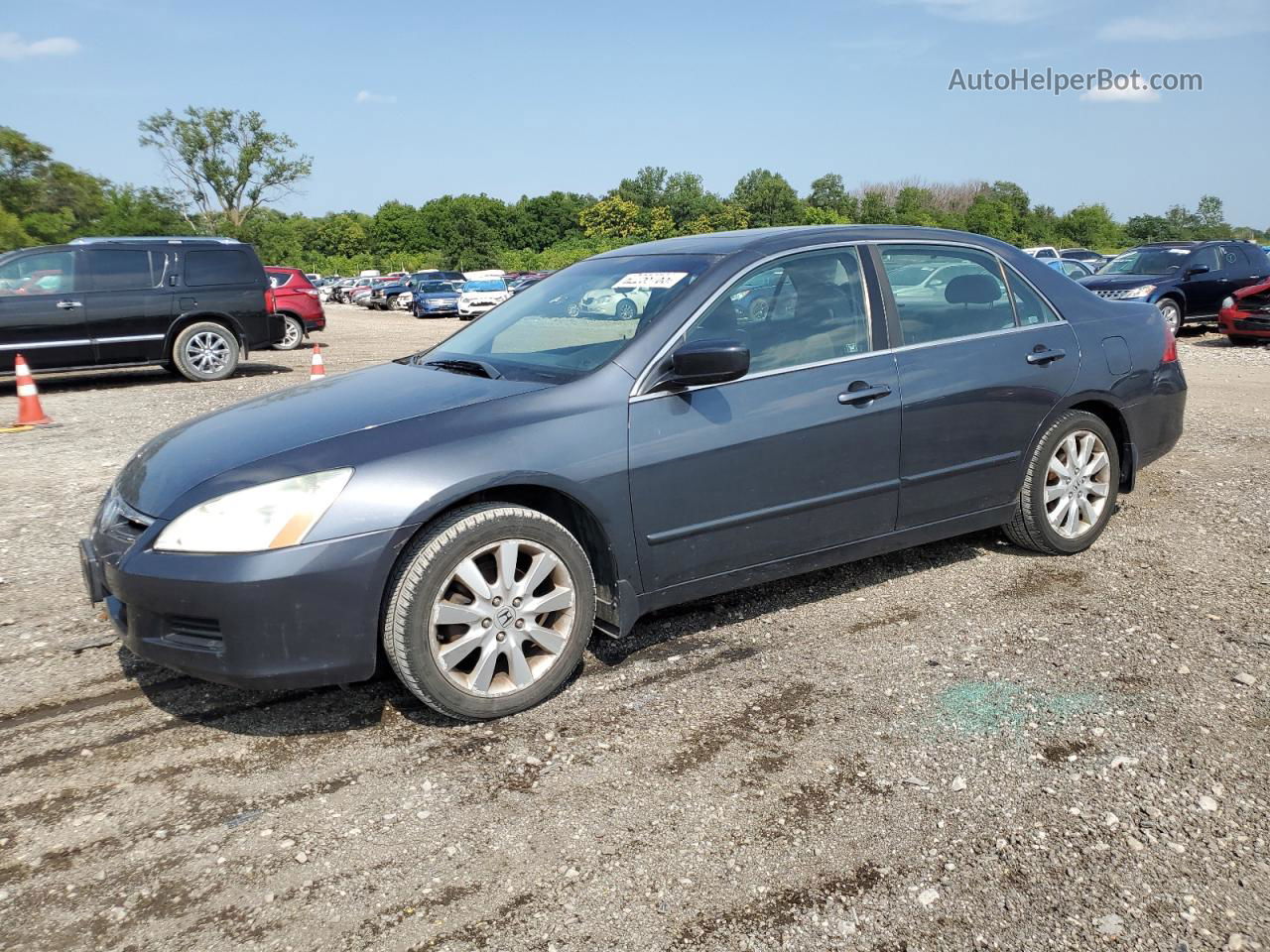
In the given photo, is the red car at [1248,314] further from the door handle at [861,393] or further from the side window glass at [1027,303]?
the door handle at [861,393]

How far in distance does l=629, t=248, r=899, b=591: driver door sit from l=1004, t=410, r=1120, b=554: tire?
0.96 m

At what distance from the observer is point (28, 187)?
41.8 metres

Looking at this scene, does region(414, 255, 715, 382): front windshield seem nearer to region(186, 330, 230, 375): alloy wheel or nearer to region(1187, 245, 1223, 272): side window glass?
region(186, 330, 230, 375): alloy wheel

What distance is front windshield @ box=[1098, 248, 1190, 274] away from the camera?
60.2 ft

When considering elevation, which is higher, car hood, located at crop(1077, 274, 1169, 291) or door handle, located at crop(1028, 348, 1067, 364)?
car hood, located at crop(1077, 274, 1169, 291)

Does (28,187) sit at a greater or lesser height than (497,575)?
greater

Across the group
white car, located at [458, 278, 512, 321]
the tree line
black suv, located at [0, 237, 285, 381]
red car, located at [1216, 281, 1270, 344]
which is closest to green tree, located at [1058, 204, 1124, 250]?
the tree line

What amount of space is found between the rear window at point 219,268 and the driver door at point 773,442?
36.7 feet

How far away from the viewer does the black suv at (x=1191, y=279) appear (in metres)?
17.9

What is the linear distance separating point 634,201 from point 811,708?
105 meters

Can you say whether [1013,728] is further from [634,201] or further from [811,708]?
[634,201]

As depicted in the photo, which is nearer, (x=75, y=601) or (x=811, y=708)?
(x=811, y=708)

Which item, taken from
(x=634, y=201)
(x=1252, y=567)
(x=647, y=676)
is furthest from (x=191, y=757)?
(x=634, y=201)

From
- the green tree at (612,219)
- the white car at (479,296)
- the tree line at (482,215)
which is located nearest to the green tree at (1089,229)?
the tree line at (482,215)
